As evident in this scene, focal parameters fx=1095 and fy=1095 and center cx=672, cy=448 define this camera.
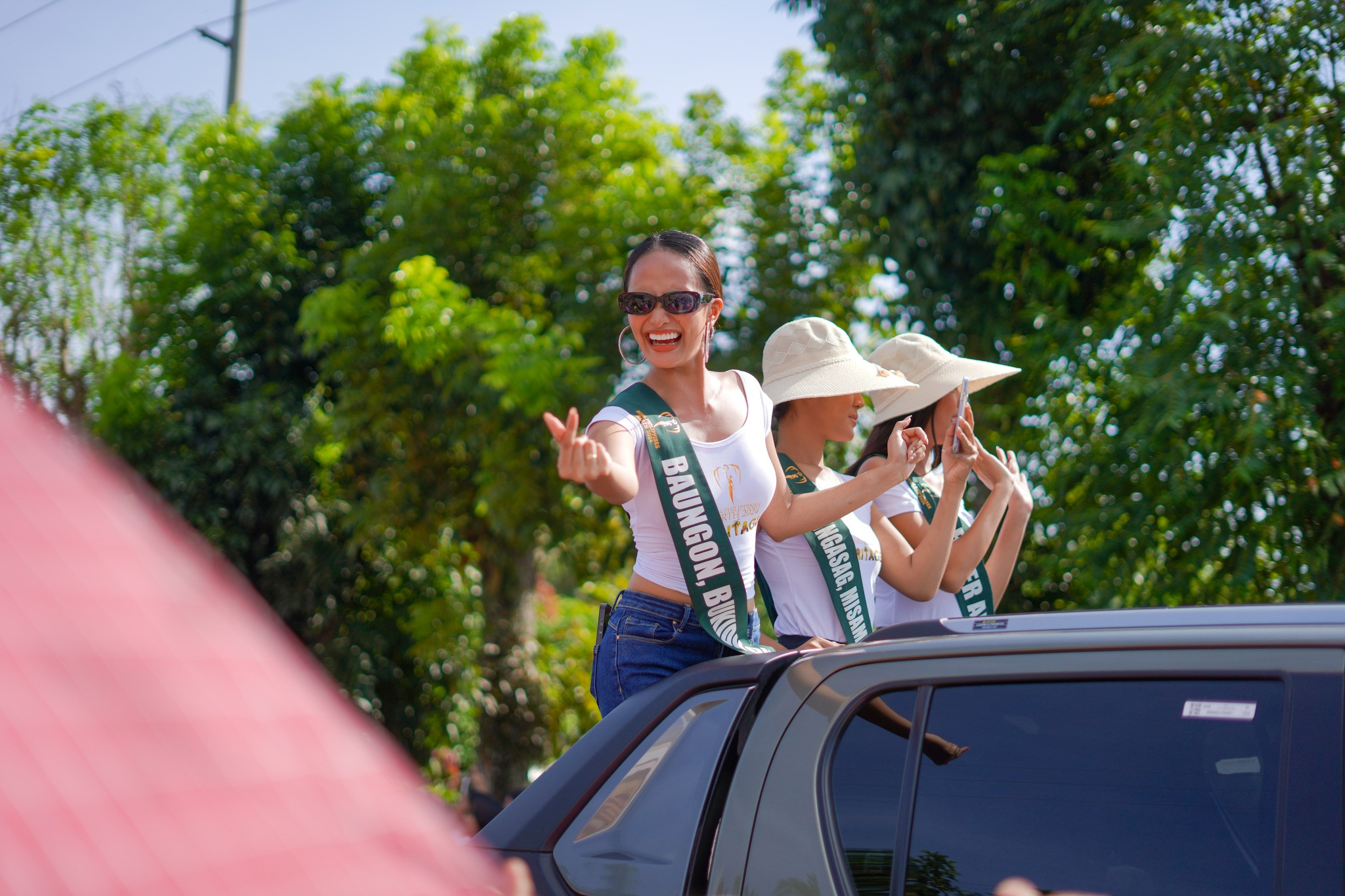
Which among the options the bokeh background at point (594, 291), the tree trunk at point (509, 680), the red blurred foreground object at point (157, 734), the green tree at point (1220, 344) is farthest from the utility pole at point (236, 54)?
the red blurred foreground object at point (157, 734)

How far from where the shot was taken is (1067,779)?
1420 mm

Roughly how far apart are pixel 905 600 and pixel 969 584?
19 centimetres

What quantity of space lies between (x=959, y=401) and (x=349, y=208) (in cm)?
1120

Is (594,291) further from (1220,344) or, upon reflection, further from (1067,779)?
(1067,779)

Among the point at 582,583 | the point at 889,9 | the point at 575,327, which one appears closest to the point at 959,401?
the point at 889,9

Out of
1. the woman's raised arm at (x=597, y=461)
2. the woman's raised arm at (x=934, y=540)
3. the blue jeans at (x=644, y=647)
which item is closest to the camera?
the woman's raised arm at (x=597, y=461)

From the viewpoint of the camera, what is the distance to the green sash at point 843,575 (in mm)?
2463

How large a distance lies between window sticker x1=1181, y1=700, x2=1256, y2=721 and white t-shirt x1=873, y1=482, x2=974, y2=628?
4.36 ft

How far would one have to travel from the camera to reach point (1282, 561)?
532 cm

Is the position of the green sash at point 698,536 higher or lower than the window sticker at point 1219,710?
higher

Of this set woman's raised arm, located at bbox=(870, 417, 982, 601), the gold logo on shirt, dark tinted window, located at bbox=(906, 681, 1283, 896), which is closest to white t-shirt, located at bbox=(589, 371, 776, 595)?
the gold logo on shirt

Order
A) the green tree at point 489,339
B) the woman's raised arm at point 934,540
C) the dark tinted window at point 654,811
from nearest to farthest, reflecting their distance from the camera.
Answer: the dark tinted window at point 654,811
the woman's raised arm at point 934,540
the green tree at point 489,339

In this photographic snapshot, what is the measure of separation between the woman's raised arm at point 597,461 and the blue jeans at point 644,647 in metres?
0.25

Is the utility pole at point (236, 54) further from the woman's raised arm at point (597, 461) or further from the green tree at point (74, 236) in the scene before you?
the woman's raised arm at point (597, 461)
